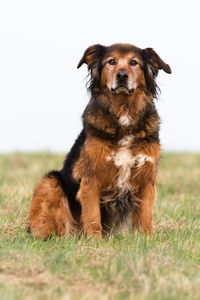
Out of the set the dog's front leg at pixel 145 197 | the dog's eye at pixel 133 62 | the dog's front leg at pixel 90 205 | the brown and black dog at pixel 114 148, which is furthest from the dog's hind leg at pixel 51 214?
the dog's eye at pixel 133 62

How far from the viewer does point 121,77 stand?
18.3 feet

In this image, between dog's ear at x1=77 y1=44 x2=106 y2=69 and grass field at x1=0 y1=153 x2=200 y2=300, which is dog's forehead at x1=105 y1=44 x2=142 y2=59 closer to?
dog's ear at x1=77 y1=44 x2=106 y2=69

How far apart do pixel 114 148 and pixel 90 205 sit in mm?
719

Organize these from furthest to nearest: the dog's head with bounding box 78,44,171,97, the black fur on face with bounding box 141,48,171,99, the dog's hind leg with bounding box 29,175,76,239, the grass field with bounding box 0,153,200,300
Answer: the dog's hind leg with bounding box 29,175,76,239, the black fur on face with bounding box 141,48,171,99, the dog's head with bounding box 78,44,171,97, the grass field with bounding box 0,153,200,300

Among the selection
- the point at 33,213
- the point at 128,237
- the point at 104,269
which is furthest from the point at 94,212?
the point at 104,269

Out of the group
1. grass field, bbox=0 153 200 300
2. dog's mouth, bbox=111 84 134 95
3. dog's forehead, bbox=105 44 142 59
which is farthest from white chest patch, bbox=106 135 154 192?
dog's forehead, bbox=105 44 142 59

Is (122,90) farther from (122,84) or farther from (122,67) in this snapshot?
(122,67)

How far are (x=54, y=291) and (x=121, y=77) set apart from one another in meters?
2.51

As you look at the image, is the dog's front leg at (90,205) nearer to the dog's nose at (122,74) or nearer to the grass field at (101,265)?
the grass field at (101,265)

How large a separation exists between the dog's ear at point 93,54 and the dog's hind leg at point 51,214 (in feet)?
4.98

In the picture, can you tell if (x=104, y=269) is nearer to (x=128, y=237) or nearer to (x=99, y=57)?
(x=128, y=237)

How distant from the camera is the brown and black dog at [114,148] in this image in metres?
5.75

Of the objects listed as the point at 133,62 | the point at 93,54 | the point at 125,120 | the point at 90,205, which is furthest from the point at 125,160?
the point at 93,54

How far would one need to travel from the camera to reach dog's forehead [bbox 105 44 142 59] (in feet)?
19.1
